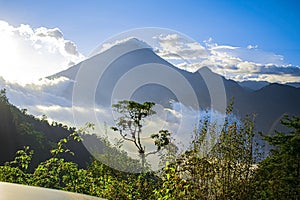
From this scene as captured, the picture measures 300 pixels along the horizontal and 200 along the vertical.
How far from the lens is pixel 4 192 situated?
355cm

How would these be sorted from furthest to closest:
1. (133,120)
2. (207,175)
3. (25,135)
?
(25,135) < (133,120) < (207,175)

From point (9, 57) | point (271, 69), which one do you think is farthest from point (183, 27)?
point (271, 69)

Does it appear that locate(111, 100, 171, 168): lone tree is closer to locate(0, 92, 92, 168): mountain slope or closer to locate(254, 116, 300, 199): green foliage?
locate(254, 116, 300, 199): green foliage

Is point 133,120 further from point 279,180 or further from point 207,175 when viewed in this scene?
point 279,180

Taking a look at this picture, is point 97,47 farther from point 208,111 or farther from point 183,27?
point 208,111

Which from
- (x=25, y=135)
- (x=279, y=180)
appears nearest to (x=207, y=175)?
(x=279, y=180)

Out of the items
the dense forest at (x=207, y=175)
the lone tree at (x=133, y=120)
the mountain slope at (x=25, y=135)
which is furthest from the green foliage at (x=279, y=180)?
the mountain slope at (x=25, y=135)

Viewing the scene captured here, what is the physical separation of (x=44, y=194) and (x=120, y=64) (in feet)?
69.2

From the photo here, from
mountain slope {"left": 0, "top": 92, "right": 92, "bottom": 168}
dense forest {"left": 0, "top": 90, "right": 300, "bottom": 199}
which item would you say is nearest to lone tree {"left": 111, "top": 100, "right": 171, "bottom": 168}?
dense forest {"left": 0, "top": 90, "right": 300, "bottom": 199}

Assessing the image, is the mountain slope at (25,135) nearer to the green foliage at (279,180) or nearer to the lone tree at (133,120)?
the lone tree at (133,120)

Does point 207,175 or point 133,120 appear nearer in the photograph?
point 207,175

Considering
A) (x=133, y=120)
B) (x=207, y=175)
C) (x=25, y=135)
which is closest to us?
(x=207, y=175)

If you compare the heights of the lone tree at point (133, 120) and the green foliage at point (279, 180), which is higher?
the lone tree at point (133, 120)

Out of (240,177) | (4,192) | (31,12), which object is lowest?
(4,192)
